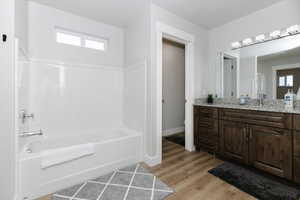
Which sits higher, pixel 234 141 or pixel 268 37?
pixel 268 37

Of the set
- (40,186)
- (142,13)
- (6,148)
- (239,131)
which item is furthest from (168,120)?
(6,148)

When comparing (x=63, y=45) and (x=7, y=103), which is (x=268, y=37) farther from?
(x=7, y=103)

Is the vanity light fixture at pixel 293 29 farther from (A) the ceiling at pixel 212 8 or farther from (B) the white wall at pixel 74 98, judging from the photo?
(B) the white wall at pixel 74 98

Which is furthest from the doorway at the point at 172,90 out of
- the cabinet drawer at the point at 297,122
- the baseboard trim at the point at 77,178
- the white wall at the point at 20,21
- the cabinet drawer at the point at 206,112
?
the white wall at the point at 20,21

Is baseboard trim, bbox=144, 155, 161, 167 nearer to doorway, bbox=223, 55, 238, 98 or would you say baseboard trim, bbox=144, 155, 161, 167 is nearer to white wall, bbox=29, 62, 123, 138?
white wall, bbox=29, 62, 123, 138

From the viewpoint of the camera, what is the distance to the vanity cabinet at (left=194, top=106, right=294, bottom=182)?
1.56m

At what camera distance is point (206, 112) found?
2434mm

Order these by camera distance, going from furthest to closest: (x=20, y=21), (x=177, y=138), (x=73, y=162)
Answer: (x=177, y=138) → (x=73, y=162) → (x=20, y=21)

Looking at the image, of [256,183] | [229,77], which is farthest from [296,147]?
[229,77]

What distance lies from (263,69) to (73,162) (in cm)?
312

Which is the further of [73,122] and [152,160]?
[73,122]

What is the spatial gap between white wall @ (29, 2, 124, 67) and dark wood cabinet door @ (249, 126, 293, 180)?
2.65m

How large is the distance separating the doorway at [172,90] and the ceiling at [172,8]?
1.22 meters

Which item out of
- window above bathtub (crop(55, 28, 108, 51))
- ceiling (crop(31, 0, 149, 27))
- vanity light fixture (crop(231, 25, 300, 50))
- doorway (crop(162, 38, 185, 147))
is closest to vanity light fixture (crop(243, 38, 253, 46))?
vanity light fixture (crop(231, 25, 300, 50))
